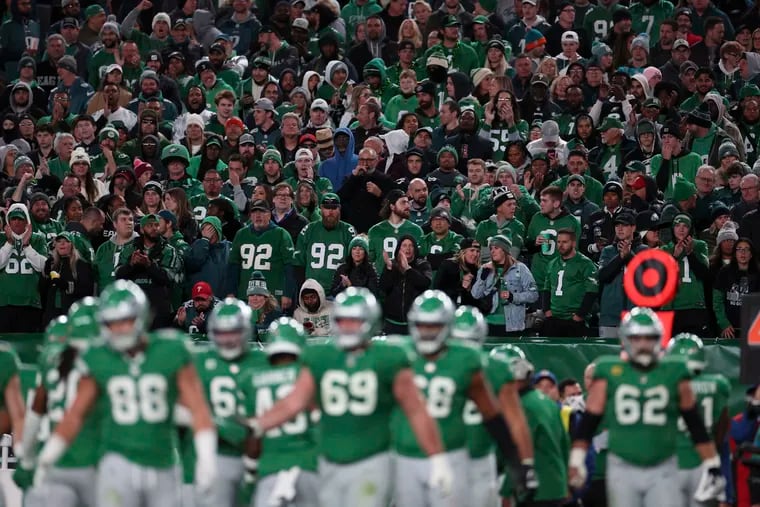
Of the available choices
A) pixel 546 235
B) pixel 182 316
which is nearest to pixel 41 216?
pixel 182 316

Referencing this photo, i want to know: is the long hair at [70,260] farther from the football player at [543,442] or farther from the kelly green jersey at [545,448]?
the kelly green jersey at [545,448]

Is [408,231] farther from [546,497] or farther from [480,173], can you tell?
[546,497]

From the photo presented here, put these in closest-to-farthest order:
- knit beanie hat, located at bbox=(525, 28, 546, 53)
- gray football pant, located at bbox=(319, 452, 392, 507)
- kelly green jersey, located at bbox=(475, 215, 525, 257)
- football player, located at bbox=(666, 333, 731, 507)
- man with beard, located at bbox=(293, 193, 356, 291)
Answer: gray football pant, located at bbox=(319, 452, 392, 507) → football player, located at bbox=(666, 333, 731, 507) → man with beard, located at bbox=(293, 193, 356, 291) → kelly green jersey, located at bbox=(475, 215, 525, 257) → knit beanie hat, located at bbox=(525, 28, 546, 53)

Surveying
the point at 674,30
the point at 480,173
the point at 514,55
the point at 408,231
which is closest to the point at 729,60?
the point at 674,30

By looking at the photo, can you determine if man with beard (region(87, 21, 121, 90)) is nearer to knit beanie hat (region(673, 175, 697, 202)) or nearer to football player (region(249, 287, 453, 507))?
knit beanie hat (region(673, 175, 697, 202))

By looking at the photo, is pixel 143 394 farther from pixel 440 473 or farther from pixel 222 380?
pixel 440 473

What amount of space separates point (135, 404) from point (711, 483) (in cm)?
410

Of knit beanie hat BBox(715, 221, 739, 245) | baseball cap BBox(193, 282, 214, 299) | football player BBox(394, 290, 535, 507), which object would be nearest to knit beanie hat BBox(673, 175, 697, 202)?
knit beanie hat BBox(715, 221, 739, 245)

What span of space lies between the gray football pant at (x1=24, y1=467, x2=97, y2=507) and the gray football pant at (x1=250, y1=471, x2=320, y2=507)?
3.43ft

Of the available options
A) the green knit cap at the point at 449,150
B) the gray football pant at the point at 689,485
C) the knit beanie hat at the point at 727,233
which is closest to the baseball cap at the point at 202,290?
the green knit cap at the point at 449,150

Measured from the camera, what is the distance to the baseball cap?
53.9ft

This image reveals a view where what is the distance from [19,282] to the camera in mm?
16938

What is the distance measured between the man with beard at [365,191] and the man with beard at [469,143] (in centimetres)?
117

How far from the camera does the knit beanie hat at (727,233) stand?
669 inches
